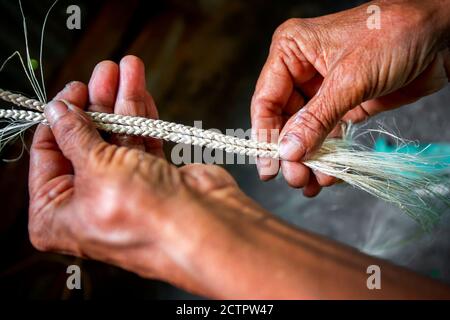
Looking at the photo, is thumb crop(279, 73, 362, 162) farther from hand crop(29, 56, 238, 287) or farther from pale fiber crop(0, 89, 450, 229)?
hand crop(29, 56, 238, 287)

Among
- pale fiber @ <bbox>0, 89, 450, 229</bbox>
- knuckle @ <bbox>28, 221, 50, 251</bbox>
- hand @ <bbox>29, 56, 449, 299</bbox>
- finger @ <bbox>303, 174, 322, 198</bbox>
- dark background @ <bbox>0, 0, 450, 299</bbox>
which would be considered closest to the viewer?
hand @ <bbox>29, 56, 449, 299</bbox>

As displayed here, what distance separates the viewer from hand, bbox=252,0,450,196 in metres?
0.70

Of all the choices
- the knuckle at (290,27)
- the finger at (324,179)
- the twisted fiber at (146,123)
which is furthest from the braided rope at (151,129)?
the knuckle at (290,27)

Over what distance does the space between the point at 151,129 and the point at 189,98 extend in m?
0.55

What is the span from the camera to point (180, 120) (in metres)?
1.24

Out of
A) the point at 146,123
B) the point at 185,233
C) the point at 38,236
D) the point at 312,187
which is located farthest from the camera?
the point at 312,187

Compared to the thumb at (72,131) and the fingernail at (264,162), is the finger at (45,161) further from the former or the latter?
the fingernail at (264,162)

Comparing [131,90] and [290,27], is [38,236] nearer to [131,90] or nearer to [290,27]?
[131,90]

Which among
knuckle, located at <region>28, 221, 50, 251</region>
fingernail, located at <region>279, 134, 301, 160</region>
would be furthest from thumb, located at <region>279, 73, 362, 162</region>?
knuckle, located at <region>28, 221, 50, 251</region>

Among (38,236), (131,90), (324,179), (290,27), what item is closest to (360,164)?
(324,179)

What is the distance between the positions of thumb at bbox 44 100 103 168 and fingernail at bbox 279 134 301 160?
0.28 m

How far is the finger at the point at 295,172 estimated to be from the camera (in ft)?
2.46

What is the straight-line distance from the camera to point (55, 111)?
626 mm
